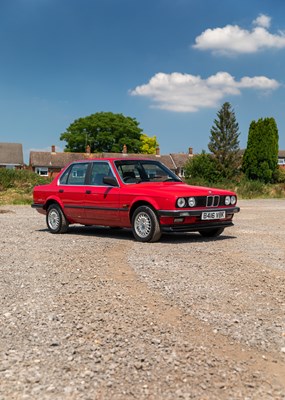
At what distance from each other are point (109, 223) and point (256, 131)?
156ft

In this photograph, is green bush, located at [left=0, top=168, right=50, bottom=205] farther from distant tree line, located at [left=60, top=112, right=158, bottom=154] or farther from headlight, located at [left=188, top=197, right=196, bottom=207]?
distant tree line, located at [left=60, top=112, right=158, bottom=154]

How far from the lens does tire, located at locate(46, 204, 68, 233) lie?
449 inches

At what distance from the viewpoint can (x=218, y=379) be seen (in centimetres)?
330

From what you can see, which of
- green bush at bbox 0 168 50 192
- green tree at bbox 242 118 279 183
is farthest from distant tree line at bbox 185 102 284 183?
green bush at bbox 0 168 50 192

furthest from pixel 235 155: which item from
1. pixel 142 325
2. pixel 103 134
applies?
pixel 142 325

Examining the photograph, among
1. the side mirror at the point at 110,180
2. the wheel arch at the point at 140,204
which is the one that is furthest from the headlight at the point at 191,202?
the side mirror at the point at 110,180

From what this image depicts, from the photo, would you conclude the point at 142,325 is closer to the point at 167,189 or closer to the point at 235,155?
the point at 167,189

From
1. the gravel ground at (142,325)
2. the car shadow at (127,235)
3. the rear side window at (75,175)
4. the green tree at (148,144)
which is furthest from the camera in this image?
the green tree at (148,144)

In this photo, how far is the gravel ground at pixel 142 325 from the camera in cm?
325

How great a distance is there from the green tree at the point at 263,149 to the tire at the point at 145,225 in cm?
4619

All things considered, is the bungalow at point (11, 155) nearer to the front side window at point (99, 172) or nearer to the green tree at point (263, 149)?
the green tree at point (263, 149)

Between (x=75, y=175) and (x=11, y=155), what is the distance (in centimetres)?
7933

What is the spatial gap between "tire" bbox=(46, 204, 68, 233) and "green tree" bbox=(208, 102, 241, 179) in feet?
179

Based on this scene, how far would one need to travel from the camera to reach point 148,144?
90.6m
